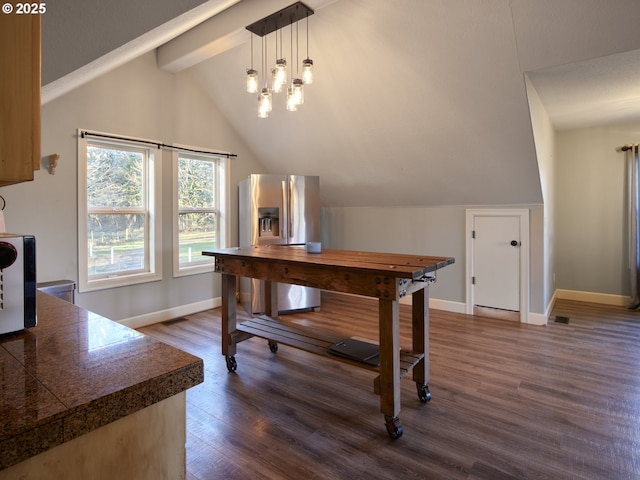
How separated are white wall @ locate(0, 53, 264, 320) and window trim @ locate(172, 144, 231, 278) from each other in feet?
0.22

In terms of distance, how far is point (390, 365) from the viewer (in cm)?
201

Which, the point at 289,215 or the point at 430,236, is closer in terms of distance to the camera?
the point at 289,215

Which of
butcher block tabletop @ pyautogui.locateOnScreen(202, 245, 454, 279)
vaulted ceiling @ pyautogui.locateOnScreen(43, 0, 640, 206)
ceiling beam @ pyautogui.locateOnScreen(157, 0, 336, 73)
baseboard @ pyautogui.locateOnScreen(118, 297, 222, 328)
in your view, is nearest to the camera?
butcher block tabletop @ pyautogui.locateOnScreen(202, 245, 454, 279)

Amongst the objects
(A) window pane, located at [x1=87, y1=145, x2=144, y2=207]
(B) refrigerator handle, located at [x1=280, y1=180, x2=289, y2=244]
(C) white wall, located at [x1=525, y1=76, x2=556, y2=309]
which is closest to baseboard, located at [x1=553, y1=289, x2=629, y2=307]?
(C) white wall, located at [x1=525, y1=76, x2=556, y2=309]

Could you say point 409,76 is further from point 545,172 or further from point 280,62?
point 545,172

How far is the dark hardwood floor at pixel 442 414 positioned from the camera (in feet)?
5.81

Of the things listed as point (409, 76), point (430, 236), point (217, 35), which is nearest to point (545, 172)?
point (430, 236)

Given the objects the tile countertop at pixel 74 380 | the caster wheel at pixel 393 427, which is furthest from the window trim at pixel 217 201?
the tile countertop at pixel 74 380

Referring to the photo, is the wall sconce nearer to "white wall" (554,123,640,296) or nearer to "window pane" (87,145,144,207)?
"window pane" (87,145,144,207)

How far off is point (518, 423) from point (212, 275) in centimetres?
361

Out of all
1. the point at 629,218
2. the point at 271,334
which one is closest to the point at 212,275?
the point at 271,334

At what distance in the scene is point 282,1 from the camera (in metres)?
2.56

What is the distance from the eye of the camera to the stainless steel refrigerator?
4418mm

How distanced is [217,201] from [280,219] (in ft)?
2.94
